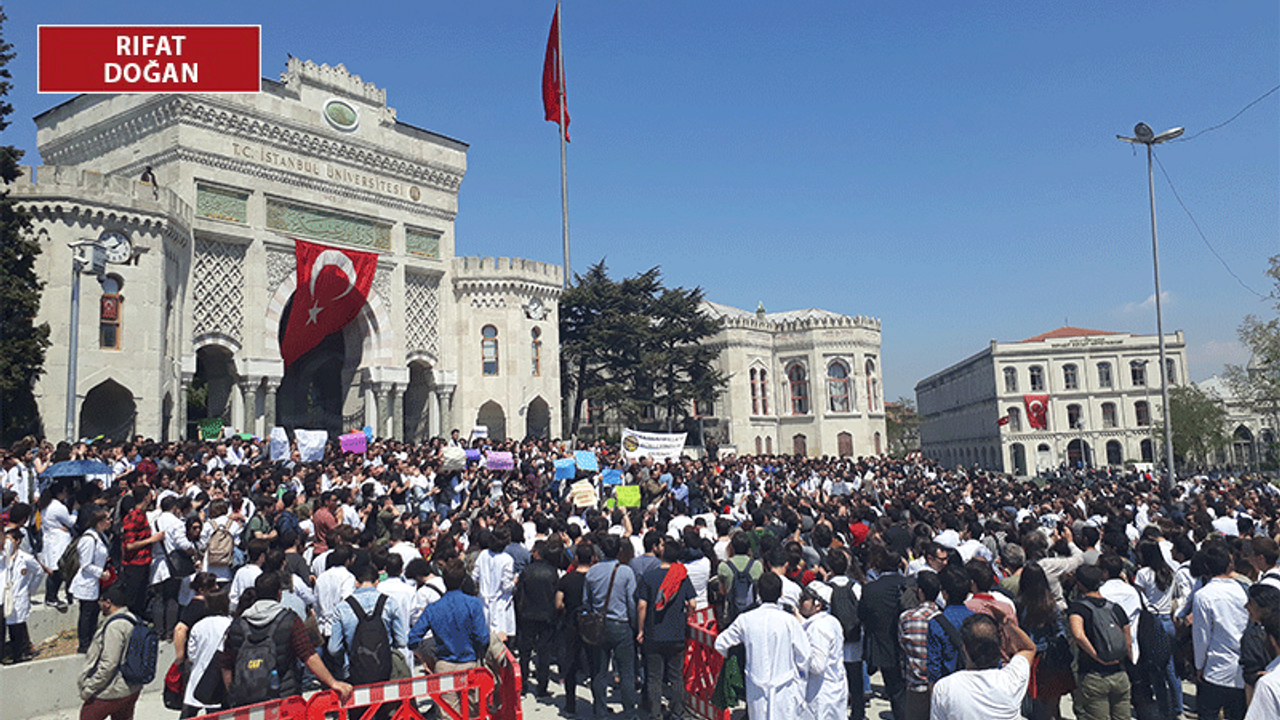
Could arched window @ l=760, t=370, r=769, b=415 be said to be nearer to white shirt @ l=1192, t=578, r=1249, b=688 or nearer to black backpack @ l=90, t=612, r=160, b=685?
white shirt @ l=1192, t=578, r=1249, b=688

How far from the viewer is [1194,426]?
4800cm

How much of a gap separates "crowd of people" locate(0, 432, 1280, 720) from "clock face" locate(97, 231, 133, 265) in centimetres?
1085

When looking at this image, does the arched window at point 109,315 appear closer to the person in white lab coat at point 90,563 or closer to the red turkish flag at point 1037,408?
the person in white lab coat at point 90,563

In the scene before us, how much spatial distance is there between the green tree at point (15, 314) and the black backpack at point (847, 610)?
1988 centimetres

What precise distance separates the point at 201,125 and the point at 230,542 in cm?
2216

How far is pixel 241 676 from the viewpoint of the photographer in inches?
221

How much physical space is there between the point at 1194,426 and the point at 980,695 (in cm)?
5314

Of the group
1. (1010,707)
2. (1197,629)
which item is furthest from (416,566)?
(1197,629)

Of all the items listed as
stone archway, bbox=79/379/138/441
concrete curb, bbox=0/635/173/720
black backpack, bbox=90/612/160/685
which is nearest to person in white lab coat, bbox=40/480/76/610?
concrete curb, bbox=0/635/173/720

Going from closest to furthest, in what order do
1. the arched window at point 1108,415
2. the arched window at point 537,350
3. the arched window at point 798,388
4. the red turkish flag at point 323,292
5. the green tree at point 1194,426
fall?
the red turkish flag at point 323,292
the arched window at point 537,350
the arched window at point 798,388
the green tree at point 1194,426
the arched window at point 1108,415

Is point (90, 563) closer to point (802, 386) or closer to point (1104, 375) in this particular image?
point (802, 386)

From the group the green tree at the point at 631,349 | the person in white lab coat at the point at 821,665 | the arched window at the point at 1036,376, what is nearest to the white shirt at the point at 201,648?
the person in white lab coat at the point at 821,665

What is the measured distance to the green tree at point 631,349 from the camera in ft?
129

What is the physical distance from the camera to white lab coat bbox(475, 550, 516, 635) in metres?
8.22
